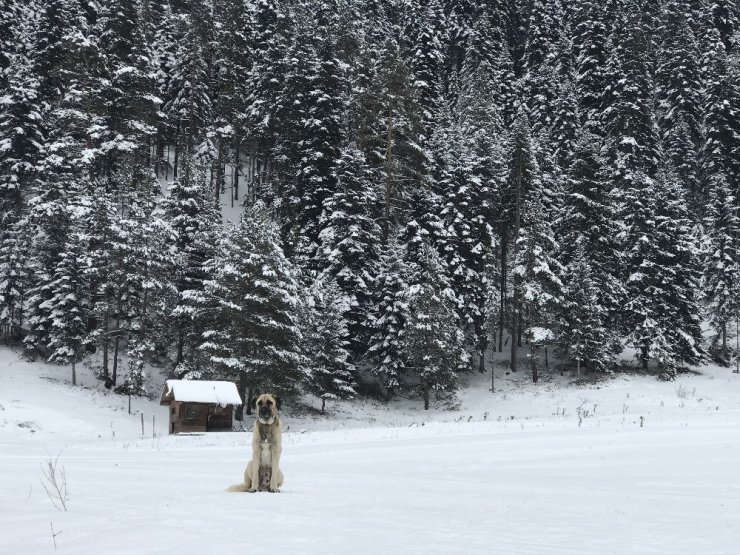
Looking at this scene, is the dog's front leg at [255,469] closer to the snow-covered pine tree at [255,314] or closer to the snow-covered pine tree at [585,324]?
the snow-covered pine tree at [255,314]

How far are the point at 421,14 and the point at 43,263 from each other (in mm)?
70617

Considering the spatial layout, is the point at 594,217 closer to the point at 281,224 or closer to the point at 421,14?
the point at 281,224

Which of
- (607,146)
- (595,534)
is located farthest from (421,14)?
(595,534)

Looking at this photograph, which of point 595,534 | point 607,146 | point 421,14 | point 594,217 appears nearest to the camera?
point 595,534

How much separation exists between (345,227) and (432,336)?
1085 centimetres

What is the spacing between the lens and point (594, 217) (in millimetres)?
49125

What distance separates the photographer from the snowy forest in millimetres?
41062

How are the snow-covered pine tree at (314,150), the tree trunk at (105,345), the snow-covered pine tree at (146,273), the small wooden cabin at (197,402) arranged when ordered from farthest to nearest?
the snow-covered pine tree at (314,150) → the snow-covered pine tree at (146,273) → the tree trunk at (105,345) → the small wooden cabin at (197,402)

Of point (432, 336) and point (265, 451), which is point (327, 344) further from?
point (265, 451)

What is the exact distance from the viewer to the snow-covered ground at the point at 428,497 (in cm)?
466

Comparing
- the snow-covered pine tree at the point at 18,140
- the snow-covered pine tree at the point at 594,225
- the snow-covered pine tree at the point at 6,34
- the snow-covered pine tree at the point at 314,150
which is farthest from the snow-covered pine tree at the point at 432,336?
the snow-covered pine tree at the point at 6,34

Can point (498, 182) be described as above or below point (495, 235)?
above

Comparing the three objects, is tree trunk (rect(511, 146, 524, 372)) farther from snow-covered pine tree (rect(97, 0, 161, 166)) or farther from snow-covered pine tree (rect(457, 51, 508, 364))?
snow-covered pine tree (rect(97, 0, 161, 166))

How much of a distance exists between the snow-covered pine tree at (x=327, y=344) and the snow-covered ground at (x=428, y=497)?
1911 cm
